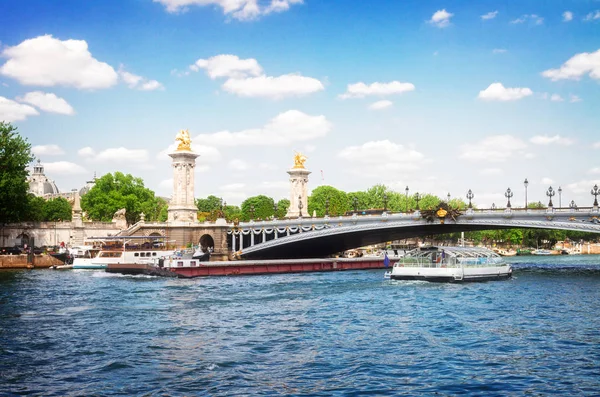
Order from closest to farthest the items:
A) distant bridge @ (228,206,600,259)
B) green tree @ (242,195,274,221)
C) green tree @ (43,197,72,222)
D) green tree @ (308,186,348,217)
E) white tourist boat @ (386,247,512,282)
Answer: white tourist boat @ (386,247,512,282), distant bridge @ (228,206,600,259), green tree @ (43,197,72,222), green tree @ (308,186,348,217), green tree @ (242,195,274,221)

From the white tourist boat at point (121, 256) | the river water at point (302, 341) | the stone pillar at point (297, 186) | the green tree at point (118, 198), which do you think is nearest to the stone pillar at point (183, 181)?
the white tourist boat at point (121, 256)

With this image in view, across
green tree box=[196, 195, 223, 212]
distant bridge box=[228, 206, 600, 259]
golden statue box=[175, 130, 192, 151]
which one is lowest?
distant bridge box=[228, 206, 600, 259]

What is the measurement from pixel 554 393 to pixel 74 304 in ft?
99.3

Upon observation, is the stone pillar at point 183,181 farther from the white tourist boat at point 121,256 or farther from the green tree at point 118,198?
the green tree at point 118,198

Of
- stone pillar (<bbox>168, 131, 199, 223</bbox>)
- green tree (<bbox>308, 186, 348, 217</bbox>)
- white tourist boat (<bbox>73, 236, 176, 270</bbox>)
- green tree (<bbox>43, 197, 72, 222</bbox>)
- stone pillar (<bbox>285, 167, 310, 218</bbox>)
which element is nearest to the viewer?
→ white tourist boat (<bbox>73, 236, 176, 270</bbox>)

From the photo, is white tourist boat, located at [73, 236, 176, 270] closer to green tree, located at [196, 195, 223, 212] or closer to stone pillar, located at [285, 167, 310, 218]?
stone pillar, located at [285, 167, 310, 218]

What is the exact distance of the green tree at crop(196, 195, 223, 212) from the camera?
17375 cm

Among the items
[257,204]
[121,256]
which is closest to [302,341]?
[121,256]

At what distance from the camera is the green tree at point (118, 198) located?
115m

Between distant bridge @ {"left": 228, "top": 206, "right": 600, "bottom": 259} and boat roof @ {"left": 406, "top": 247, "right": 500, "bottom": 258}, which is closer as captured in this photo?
boat roof @ {"left": 406, "top": 247, "right": 500, "bottom": 258}

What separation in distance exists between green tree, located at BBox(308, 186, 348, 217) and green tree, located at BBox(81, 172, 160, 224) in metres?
34.0

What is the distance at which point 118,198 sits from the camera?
116m

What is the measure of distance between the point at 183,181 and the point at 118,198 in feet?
94.7

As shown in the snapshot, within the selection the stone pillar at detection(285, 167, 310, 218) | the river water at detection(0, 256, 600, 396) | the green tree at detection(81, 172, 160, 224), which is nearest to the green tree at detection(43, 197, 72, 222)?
the green tree at detection(81, 172, 160, 224)
